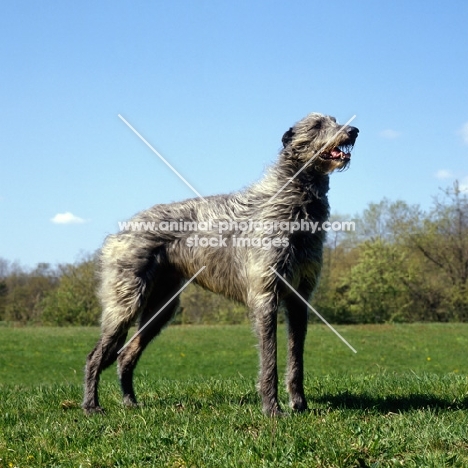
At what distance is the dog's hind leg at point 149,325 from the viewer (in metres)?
7.39

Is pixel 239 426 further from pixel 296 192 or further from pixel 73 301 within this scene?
pixel 73 301

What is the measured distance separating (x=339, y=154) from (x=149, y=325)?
9.66 ft

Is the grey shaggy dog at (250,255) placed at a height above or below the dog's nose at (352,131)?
below

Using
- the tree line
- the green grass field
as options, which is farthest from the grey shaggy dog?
the tree line

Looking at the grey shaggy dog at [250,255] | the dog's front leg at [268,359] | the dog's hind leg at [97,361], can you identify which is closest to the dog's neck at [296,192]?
the grey shaggy dog at [250,255]

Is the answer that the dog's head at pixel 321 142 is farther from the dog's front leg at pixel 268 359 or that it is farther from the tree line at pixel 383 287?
the tree line at pixel 383 287

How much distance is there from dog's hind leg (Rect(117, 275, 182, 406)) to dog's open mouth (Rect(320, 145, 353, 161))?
85.8 inches

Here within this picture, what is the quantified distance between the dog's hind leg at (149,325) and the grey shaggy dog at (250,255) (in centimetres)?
1

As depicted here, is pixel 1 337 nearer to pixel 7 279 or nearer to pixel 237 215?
pixel 7 279

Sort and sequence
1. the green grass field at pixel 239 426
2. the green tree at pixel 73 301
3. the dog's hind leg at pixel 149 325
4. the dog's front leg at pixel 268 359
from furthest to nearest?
the green tree at pixel 73 301 → the dog's hind leg at pixel 149 325 → the dog's front leg at pixel 268 359 → the green grass field at pixel 239 426

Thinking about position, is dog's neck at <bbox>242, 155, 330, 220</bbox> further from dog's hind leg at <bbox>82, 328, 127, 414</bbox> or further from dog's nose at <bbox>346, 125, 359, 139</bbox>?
dog's hind leg at <bbox>82, 328, 127, 414</bbox>

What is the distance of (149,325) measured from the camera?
7.58 m

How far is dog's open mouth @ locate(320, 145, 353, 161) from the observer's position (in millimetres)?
6473

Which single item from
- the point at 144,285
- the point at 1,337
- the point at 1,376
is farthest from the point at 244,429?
the point at 1,337
